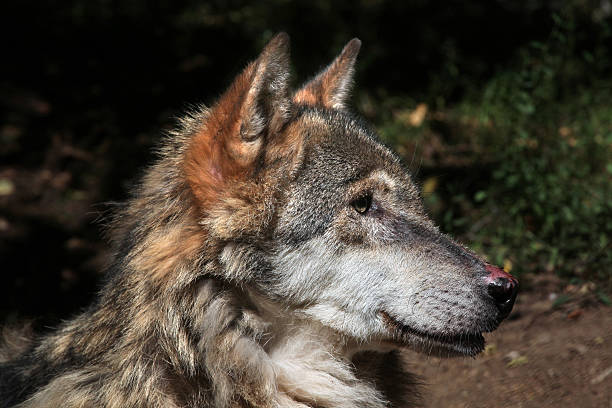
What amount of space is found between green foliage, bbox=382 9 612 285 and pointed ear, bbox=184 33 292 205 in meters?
2.93

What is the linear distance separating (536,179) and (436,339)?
303 cm

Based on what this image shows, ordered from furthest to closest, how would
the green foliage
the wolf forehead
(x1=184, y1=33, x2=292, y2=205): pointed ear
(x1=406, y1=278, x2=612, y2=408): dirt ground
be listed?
1. the green foliage
2. (x1=406, y1=278, x2=612, y2=408): dirt ground
3. the wolf forehead
4. (x1=184, y1=33, x2=292, y2=205): pointed ear

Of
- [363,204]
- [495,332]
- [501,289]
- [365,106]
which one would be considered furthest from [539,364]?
[365,106]

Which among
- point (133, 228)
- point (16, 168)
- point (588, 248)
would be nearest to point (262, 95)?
point (133, 228)

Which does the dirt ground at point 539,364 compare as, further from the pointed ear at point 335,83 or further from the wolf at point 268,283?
the pointed ear at point 335,83

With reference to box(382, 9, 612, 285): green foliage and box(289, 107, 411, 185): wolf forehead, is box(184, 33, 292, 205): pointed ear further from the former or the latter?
box(382, 9, 612, 285): green foliage

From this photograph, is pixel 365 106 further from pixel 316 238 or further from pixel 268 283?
pixel 268 283

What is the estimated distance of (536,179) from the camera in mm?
5863

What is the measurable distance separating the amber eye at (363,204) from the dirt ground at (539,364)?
4.17 ft

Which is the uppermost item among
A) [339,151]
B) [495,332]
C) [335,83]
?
[335,83]

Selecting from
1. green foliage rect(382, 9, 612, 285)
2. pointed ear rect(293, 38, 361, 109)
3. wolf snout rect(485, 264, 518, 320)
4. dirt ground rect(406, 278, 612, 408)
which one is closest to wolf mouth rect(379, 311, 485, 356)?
wolf snout rect(485, 264, 518, 320)

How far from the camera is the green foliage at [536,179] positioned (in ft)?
18.3

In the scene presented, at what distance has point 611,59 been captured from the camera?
9.11 metres

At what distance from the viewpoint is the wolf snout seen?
3.27 m
